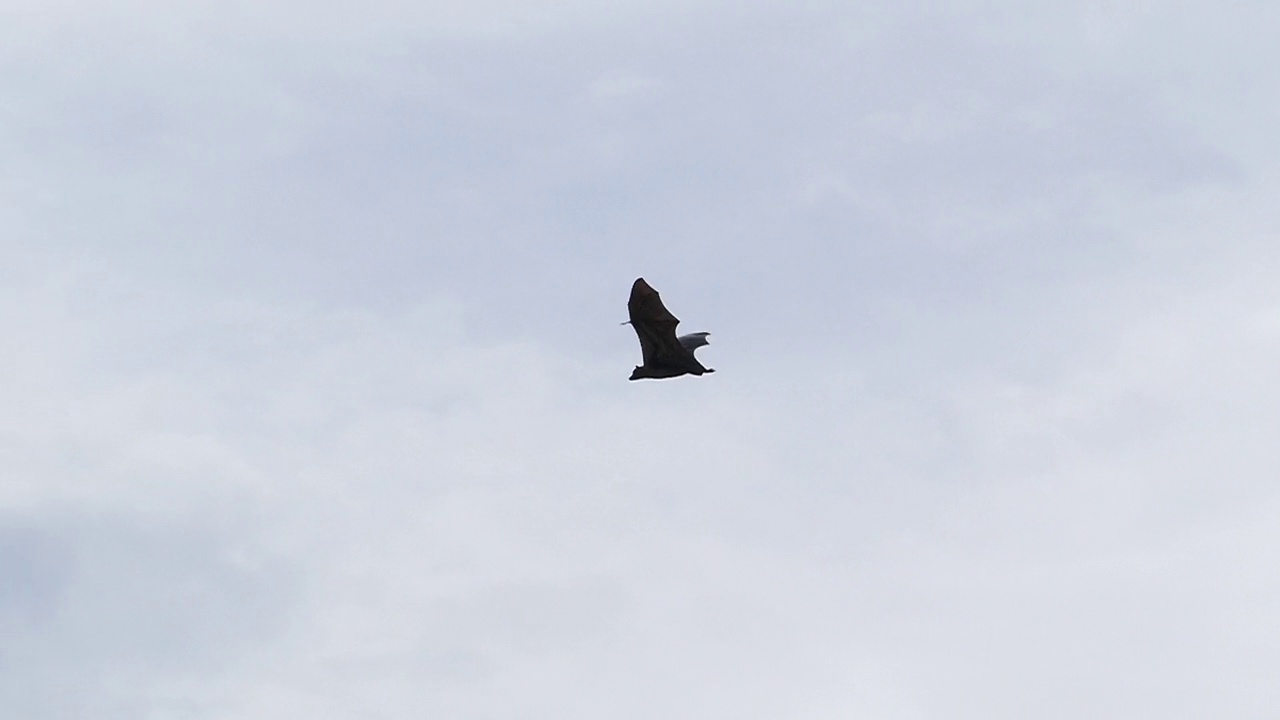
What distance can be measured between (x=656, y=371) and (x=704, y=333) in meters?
2.48

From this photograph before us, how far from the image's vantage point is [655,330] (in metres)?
61.8

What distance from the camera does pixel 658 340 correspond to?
62.2m

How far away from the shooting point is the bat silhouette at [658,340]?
2378 inches

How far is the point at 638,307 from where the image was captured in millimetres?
A: 60844

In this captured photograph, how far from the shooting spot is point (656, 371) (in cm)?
6375

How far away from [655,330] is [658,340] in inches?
23.8

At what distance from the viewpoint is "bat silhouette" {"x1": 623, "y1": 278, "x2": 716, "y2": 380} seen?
60.4 m

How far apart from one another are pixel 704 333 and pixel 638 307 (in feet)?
14.9

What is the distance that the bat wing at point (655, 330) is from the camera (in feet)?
197

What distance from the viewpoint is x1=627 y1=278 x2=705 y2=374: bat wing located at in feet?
197

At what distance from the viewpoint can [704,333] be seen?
2539 inches

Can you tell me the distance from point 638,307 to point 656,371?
12.5 ft
